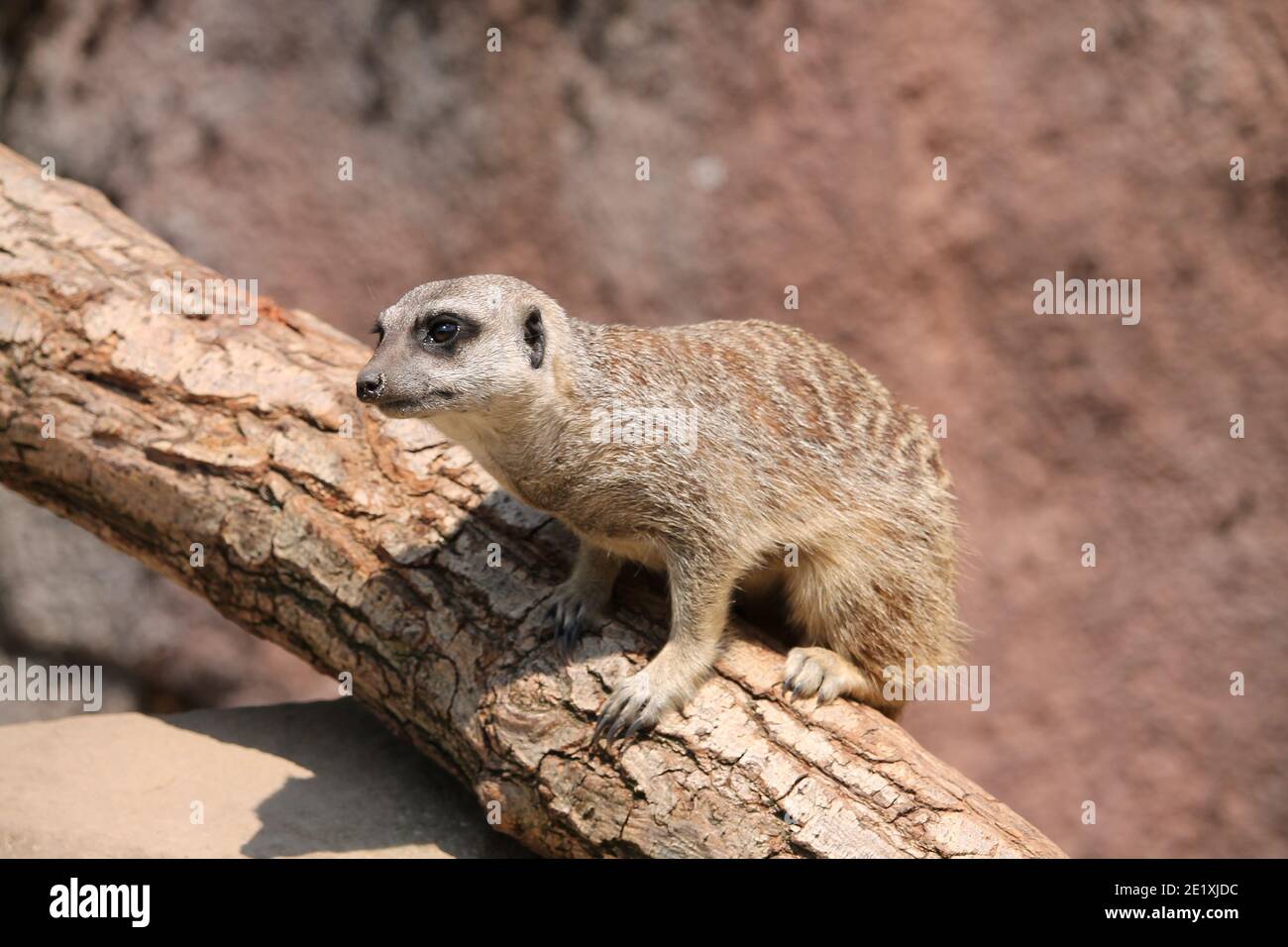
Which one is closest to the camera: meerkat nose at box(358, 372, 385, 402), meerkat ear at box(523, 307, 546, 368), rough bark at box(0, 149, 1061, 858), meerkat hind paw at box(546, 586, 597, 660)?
meerkat nose at box(358, 372, 385, 402)

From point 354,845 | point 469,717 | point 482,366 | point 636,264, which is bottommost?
point 354,845

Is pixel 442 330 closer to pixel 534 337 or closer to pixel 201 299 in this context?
pixel 534 337

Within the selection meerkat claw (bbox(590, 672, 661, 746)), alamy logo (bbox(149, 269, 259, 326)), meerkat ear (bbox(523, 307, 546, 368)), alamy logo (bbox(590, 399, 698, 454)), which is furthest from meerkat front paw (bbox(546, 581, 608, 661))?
alamy logo (bbox(149, 269, 259, 326))

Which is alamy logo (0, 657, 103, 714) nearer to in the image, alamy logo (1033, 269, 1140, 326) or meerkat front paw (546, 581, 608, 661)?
meerkat front paw (546, 581, 608, 661)

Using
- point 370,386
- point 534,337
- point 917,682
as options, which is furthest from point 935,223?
point 370,386

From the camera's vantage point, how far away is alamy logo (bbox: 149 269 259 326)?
166 inches

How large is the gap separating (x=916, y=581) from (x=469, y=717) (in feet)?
4.70

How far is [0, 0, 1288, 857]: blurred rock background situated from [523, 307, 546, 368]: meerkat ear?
2492mm

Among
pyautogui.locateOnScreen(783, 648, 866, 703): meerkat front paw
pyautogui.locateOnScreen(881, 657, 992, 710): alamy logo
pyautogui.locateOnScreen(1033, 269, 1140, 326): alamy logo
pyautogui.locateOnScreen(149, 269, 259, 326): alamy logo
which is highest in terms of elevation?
pyautogui.locateOnScreen(1033, 269, 1140, 326): alamy logo

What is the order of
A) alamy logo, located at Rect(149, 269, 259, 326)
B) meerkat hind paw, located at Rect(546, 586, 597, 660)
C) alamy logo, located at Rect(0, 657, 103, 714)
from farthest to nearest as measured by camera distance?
alamy logo, located at Rect(0, 657, 103, 714) < alamy logo, located at Rect(149, 269, 259, 326) < meerkat hind paw, located at Rect(546, 586, 597, 660)

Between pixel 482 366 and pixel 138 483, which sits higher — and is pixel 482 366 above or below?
above

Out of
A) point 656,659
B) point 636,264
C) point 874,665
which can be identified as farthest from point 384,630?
point 636,264

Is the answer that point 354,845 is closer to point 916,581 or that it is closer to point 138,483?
point 138,483

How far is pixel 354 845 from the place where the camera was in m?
3.57
